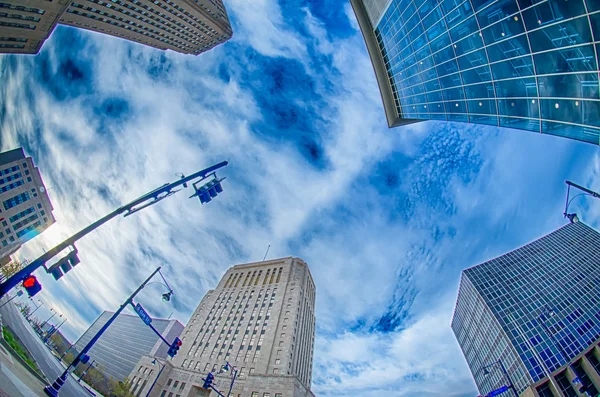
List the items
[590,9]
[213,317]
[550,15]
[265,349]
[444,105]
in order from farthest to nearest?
[213,317], [265,349], [444,105], [550,15], [590,9]

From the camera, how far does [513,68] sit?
57.4 feet

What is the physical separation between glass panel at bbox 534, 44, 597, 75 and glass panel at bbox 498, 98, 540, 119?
7.08 ft

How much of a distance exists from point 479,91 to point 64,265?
29.2 meters

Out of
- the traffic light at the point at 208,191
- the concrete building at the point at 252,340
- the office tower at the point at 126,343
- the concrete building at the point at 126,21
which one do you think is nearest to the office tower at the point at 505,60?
the traffic light at the point at 208,191

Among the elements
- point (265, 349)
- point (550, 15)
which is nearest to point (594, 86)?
point (550, 15)

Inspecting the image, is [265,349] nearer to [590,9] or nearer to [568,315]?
[590,9]

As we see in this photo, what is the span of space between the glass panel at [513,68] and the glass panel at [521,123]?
3056 millimetres

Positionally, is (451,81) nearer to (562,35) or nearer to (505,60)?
(505,60)

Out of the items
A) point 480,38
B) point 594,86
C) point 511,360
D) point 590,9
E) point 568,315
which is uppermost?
point 568,315

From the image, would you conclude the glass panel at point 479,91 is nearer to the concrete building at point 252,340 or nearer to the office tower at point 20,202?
the concrete building at point 252,340

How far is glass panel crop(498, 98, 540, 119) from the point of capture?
16812 mm

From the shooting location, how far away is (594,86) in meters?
12.5

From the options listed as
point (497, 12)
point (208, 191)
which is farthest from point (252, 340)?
point (497, 12)

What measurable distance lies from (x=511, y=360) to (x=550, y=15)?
354 ft
